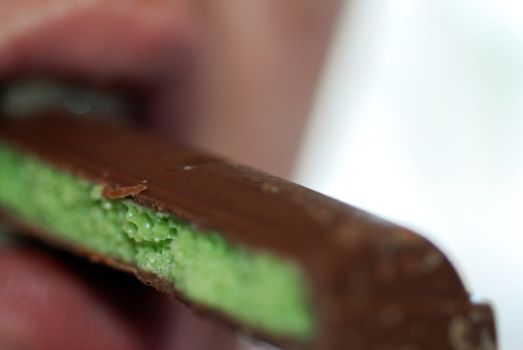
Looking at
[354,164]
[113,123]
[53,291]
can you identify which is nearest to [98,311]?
[53,291]

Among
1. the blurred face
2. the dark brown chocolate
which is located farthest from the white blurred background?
the dark brown chocolate

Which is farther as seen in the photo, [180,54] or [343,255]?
[180,54]

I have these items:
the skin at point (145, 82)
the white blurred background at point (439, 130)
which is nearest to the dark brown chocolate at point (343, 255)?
the skin at point (145, 82)

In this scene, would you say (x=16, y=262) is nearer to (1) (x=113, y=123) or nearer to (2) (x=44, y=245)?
(2) (x=44, y=245)

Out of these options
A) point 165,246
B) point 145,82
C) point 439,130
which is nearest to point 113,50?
point 145,82

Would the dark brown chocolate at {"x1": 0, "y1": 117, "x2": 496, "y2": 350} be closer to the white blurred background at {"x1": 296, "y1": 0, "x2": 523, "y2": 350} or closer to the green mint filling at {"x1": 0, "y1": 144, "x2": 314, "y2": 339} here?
the green mint filling at {"x1": 0, "y1": 144, "x2": 314, "y2": 339}

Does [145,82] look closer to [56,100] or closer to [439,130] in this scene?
[56,100]
